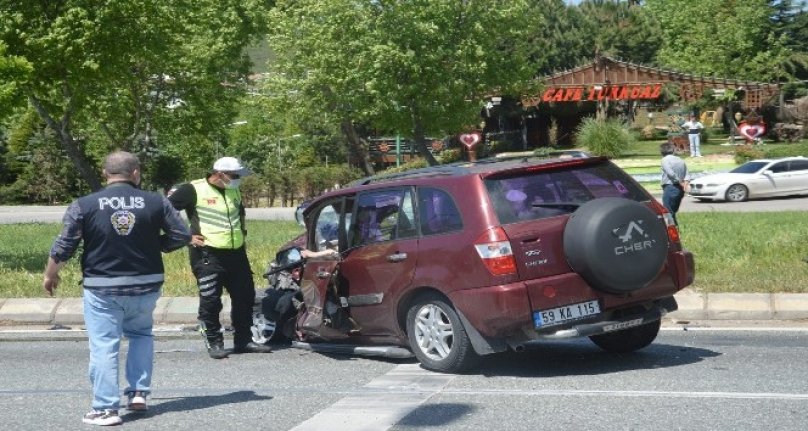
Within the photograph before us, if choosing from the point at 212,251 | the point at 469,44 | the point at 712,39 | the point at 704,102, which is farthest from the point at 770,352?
the point at 712,39

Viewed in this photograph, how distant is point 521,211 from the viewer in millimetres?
8773

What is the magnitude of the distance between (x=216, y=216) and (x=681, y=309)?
4741 millimetres

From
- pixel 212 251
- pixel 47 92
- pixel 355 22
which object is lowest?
pixel 212 251

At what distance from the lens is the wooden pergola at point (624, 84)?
2045 inches

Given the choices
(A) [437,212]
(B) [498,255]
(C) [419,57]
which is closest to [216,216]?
(A) [437,212]

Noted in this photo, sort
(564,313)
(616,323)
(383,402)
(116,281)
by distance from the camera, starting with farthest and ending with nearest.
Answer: (616,323) → (564,313) → (383,402) → (116,281)

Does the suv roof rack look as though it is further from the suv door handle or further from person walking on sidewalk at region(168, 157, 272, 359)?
person walking on sidewalk at region(168, 157, 272, 359)

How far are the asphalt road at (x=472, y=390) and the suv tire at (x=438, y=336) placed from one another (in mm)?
115

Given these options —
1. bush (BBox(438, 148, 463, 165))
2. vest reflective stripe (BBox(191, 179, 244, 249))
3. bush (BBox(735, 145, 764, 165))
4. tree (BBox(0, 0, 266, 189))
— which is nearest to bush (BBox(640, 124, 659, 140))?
bush (BBox(438, 148, 463, 165))

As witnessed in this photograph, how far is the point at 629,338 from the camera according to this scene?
9734 mm

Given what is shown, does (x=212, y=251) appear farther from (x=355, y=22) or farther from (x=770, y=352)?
(x=355, y=22)

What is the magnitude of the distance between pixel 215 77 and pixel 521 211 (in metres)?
32.6

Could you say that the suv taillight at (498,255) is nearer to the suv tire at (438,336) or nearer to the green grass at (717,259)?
the suv tire at (438,336)

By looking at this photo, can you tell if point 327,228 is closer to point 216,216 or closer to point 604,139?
point 216,216
